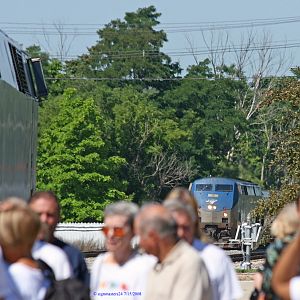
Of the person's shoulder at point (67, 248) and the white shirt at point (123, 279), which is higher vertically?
the person's shoulder at point (67, 248)

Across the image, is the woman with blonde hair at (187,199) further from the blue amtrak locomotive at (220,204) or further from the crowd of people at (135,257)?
the blue amtrak locomotive at (220,204)

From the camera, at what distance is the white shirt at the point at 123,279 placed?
815 centimetres

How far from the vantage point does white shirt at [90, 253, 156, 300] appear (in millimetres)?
8148

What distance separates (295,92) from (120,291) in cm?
2635

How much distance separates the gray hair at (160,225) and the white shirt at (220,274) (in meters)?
1.18

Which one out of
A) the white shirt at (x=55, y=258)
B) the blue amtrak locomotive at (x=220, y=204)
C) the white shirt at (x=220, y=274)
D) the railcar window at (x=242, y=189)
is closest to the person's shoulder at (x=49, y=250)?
the white shirt at (x=55, y=258)

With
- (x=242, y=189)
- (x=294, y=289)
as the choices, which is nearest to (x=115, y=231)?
(x=294, y=289)

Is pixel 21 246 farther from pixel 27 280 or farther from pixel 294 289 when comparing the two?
pixel 294 289

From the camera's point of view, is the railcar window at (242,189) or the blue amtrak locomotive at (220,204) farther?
the railcar window at (242,189)

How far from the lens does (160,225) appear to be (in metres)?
7.20

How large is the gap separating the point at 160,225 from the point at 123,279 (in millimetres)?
1070

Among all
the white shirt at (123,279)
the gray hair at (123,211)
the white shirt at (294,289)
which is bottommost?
the white shirt at (123,279)

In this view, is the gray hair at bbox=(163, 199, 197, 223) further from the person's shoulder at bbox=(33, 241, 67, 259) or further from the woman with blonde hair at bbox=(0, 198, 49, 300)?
the woman with blonde hair at bbox=(0, 198, 49, 300)

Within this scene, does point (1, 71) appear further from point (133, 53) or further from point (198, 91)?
point (133, 53)
